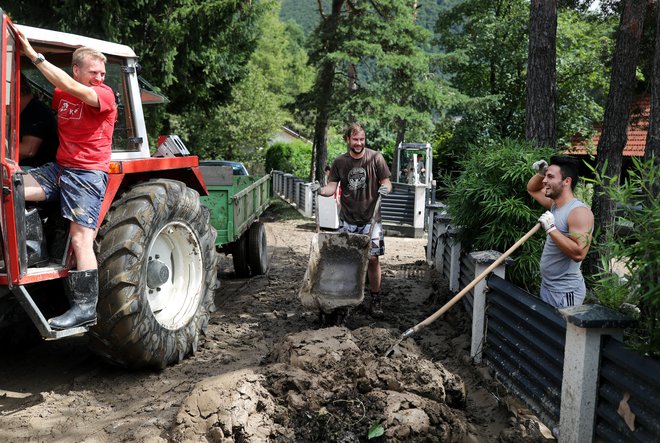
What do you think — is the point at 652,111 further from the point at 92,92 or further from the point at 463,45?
the point at 463,45

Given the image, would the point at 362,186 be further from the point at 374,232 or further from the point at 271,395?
the point at 271,395

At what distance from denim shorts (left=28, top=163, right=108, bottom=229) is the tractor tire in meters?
0.31

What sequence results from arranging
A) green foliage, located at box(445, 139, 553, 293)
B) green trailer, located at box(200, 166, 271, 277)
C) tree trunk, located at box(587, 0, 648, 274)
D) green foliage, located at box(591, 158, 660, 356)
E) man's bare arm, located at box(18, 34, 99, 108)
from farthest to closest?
tree trunk, located at box(587, 0, 648, 274) → green trailer, located at box(200, 166, 271, 277) → green foliage, located at box(445, 139, 553, 293) → man's bare arm, located at box(18, 34, 99, 108) → green foliage, located at box(591, 158, 660, 356)

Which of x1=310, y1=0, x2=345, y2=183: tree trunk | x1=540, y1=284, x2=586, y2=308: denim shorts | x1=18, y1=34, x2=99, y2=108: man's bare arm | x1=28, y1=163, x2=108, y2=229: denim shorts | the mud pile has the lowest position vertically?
the mud pile

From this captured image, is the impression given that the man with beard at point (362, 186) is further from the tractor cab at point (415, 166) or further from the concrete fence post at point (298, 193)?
the tractor cab at point (415, 166)

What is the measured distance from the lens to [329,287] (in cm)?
676

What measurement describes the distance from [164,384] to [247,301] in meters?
2.98

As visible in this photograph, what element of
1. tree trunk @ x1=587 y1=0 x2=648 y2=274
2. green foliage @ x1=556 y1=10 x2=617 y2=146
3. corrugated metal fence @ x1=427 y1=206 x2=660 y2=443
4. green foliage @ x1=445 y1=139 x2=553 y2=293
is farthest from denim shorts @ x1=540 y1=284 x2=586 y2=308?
green foliage @ x1=556 y1=10 x2=617 y2=146

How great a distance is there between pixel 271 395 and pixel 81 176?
1846 mm

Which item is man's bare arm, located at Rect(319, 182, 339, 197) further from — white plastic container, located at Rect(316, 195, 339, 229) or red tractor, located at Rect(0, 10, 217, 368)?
white plastic container, located at Rect(316, 195, 339, 229)

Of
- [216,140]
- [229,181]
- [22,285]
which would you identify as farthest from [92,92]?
[216,140]

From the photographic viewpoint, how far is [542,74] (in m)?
8.19

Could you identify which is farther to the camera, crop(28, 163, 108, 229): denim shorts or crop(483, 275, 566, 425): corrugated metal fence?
crop(28, 163, 108, 229): denim shorts

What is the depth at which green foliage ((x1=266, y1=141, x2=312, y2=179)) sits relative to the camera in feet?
124
